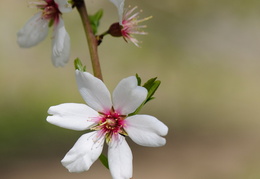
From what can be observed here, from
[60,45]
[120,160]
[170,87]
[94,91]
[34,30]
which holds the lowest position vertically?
[120,160]

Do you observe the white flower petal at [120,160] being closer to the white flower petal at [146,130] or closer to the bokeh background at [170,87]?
the white flower petal at [146,130]

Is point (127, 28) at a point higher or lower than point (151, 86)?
higher

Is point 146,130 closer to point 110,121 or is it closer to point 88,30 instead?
point 110,121

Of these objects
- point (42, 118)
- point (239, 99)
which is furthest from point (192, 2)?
point (42, 118)

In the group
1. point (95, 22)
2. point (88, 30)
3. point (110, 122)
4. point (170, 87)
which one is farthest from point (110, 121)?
point (170, 87)

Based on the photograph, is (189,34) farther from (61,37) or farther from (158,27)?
(61,37)

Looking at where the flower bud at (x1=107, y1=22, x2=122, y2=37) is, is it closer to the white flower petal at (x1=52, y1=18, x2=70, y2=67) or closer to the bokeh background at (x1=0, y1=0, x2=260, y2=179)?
the white flower petal at (x1=52, y1=18, x2=70, y2=67)

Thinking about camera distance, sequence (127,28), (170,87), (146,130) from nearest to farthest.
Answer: (146,130), (127,28), (170,87)

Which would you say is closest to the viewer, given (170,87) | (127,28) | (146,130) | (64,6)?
(146,130)
